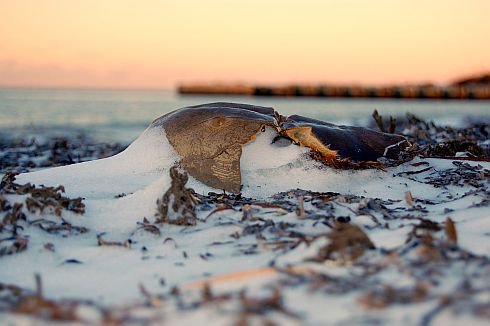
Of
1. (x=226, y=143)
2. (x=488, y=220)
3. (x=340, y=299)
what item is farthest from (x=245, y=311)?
(x=226, y=143)

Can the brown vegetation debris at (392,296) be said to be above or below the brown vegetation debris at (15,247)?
above

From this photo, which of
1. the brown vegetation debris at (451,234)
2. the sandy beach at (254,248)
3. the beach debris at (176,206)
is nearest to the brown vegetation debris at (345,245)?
the sandy beach at (254,248)

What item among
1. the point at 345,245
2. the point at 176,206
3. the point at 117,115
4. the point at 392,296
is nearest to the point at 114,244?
the point at 176,206

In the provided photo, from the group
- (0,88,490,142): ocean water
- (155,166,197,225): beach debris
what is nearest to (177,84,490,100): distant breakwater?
(0,88,490,142): ocean water

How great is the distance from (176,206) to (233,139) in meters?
1.17

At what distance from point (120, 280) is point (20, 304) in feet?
1.41

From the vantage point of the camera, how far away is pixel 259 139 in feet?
14.2

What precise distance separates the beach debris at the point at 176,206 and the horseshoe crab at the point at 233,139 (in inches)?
32.9

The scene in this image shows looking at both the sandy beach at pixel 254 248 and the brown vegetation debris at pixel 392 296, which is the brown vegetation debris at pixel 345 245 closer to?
the sandy beach at pixel 254 248

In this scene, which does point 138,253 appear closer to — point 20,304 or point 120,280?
point 120,280

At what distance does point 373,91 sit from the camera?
5006 centimetres

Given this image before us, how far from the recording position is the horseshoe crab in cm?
404

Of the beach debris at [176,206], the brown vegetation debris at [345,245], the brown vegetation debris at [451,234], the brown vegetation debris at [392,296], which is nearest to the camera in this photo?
the brown vegetation debris at [392,296]

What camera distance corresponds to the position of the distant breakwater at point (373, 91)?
46.8 m
